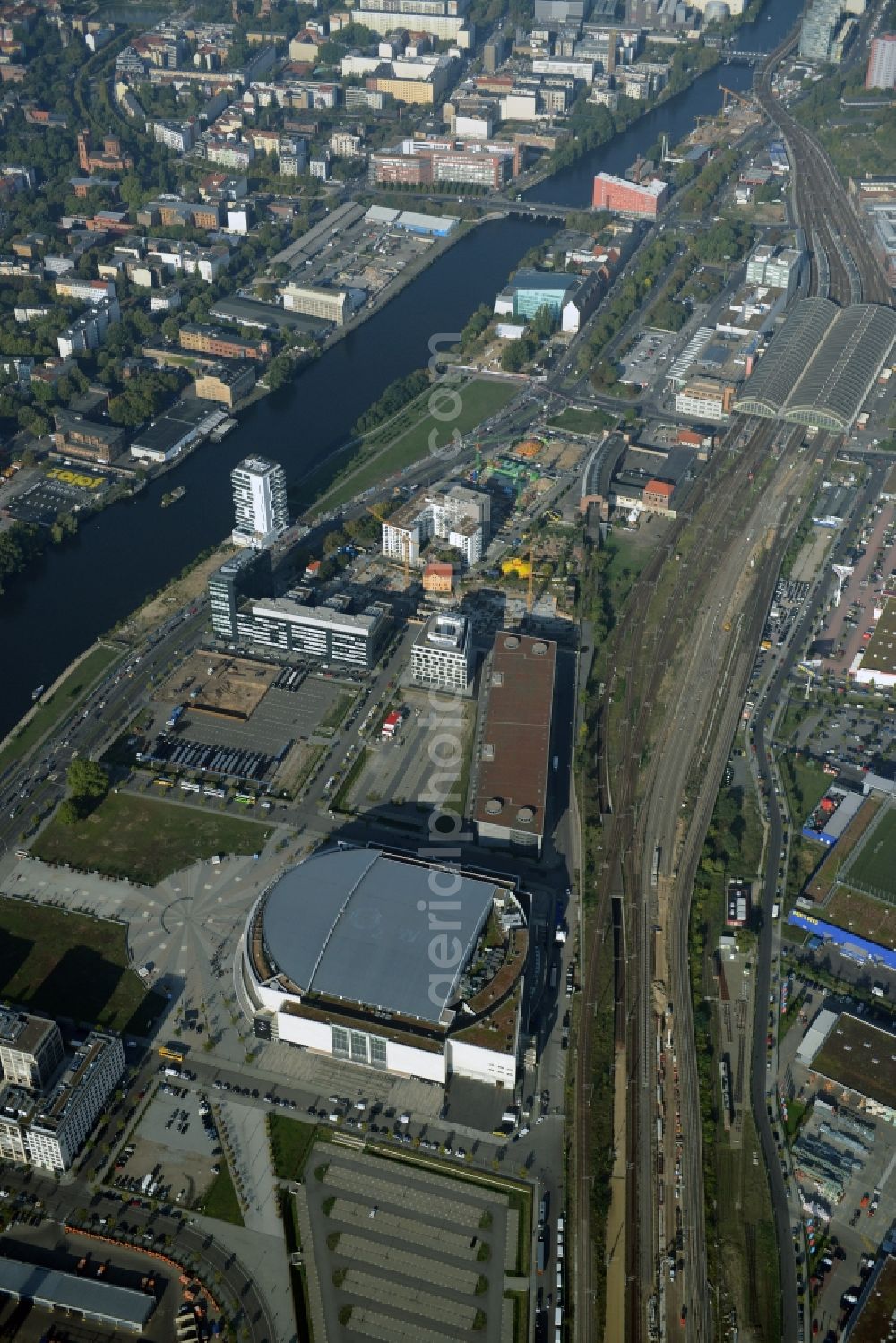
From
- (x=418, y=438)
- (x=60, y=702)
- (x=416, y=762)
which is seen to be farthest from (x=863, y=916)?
(x=418, y=438)

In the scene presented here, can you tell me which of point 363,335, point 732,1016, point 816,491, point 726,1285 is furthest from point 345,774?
point 363,335

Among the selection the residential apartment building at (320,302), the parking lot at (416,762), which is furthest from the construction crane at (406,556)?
the residential apartment building at (320,302)

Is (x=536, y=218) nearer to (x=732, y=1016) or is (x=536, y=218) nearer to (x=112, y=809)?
(x=112, y=809)

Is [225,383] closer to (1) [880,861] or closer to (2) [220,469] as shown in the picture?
(2) [220,469]

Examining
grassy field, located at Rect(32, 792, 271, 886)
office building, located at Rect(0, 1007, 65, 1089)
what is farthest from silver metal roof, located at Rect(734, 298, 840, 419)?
office building, located at Rect(0, 1007, 65, 1089)

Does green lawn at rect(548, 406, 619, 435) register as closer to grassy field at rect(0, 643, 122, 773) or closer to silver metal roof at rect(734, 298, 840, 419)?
silver metal roof at rect(734, 298, 840, 419)
